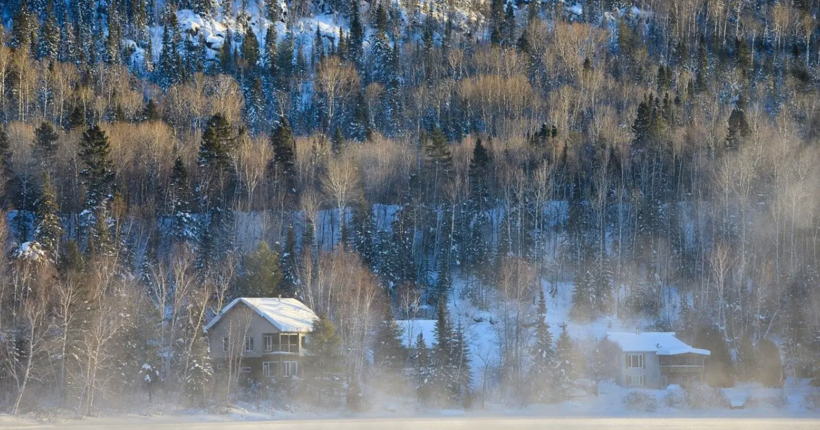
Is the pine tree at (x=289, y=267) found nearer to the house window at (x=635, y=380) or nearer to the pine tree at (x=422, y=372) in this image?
the pine tree at (x=422, y=372)

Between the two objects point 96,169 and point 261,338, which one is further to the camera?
point 96,169

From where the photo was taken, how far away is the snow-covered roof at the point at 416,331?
161 feet

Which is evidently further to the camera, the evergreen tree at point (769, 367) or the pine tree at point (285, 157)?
the pine tree at point (285, 157)

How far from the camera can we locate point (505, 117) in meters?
91.9

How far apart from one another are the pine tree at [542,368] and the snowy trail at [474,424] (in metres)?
6.51

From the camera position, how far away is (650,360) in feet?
176

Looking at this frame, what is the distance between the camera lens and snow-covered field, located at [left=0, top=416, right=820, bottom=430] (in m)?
34.8

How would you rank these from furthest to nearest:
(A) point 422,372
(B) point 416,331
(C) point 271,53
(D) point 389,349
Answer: (C) point 271,53 < (B) point 416,331 < (D) point 389,349 < (A) point 422,372

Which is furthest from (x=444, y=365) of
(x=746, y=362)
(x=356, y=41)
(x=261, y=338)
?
(x=356, y=41)

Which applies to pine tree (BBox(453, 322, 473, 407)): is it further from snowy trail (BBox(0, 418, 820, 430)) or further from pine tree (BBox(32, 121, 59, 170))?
pine tree (BBox(32, 121, 59, 170))

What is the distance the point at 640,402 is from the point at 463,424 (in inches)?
563

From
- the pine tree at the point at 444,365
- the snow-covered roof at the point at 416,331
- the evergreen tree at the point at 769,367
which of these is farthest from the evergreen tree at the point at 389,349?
the evergreen tree at the point at 769,367

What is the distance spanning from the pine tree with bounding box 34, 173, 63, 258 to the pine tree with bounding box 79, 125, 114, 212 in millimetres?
5212

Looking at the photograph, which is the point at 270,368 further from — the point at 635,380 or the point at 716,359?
the point at 716,359
